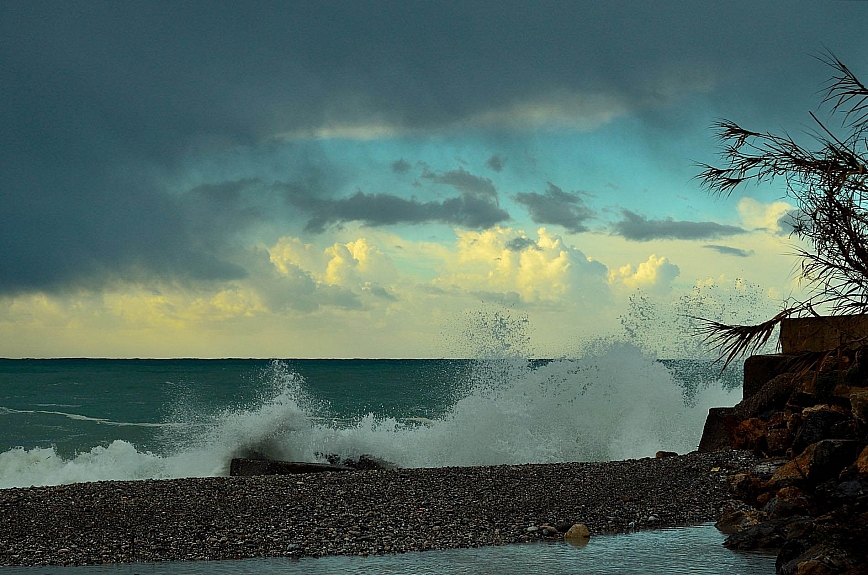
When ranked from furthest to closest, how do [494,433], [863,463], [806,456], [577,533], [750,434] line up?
1. [494,433]
2. [750,434]
3. [806,456]
4. [577,533]
5. [863,463]

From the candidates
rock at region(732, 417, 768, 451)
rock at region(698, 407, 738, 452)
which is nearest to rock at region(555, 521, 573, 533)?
rock at region(732, 417, 768, 451)

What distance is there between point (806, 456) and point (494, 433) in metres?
9.24

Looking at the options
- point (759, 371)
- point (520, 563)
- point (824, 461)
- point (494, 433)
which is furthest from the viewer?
point (494, 433)

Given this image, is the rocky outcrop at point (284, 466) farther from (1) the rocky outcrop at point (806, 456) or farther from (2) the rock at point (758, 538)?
(2) the rock at point (758, 538)

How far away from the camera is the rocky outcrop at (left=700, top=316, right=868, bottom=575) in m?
6.38

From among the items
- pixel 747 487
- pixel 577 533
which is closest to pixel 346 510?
pixel 577 533

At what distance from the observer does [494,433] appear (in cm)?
1761

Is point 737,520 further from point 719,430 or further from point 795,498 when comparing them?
point 719,430

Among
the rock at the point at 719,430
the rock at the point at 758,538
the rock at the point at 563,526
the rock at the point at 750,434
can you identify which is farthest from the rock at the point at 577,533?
the rock at the point at 719,430

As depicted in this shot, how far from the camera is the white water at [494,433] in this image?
16750 millimetres

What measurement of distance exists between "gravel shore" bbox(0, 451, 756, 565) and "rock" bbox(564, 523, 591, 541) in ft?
0.47

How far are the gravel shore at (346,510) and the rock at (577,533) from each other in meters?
0.14

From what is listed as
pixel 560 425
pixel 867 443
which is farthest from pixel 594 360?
pixel 867 443

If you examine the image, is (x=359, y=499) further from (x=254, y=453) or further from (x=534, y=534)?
(x=254, y=453)
